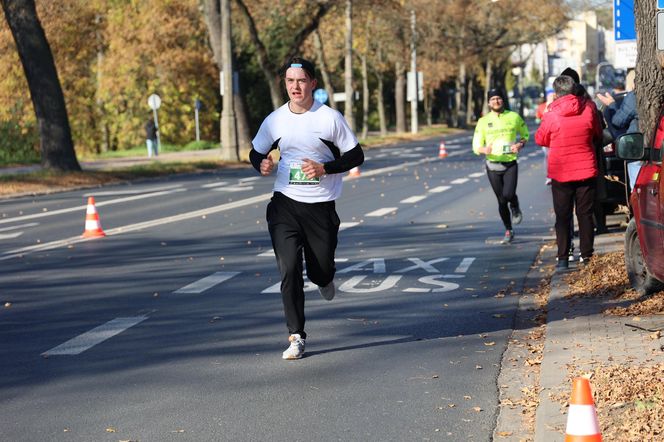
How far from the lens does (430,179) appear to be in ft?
104

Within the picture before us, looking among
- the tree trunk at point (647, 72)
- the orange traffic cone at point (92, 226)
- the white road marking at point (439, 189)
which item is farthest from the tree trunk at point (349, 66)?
the tree trunk at point (647, 72)

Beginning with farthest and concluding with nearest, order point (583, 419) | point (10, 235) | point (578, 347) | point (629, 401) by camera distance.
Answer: point (10, 235)
point (578, 347)
point (629, 401)
point (583, 419)

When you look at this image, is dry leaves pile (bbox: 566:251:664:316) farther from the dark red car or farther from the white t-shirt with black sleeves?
the white t-shirt with black sleeves

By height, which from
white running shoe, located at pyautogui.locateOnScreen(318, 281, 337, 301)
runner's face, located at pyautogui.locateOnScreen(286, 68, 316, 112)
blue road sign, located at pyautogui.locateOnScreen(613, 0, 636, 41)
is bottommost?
white running shoe, located at pyautogui.locateOnScreen(318, 281, 337, 301)

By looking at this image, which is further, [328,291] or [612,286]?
[612,286]

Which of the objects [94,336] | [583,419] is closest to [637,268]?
[94,336]

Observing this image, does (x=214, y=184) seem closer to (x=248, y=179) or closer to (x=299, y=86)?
(x=248, y=179)

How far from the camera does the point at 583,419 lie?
181 inches

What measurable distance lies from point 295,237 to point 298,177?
0.39 metres

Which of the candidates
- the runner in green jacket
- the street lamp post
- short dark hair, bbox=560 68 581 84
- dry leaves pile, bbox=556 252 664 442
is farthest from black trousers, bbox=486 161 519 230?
the street lamp post

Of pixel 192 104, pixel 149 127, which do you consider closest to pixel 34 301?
pixel 149 127

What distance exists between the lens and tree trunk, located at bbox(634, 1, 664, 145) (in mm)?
11344

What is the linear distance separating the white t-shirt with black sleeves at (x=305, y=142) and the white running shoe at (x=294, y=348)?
87cm

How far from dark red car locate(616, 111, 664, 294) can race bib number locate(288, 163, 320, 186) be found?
2394 mm
